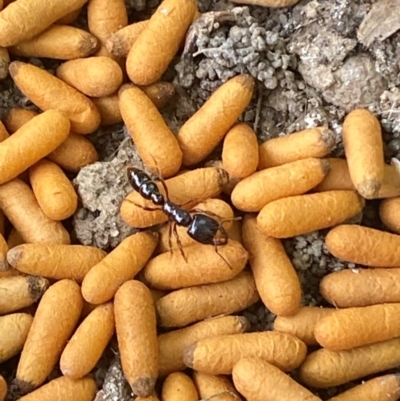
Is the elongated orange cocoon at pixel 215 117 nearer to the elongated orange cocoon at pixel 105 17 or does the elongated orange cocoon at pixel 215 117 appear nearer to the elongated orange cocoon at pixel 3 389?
the elongated orange cocoon at pixel 105 17

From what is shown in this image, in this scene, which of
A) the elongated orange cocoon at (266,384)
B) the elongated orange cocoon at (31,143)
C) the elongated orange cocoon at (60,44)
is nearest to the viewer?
the elongated orange cocoon at (266,384)

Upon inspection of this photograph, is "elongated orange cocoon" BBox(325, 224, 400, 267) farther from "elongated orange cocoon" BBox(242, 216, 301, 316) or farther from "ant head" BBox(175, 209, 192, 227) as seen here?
"ant head" BBox(175, 209, 192, 227)

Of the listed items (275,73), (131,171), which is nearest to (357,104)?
(275,73)

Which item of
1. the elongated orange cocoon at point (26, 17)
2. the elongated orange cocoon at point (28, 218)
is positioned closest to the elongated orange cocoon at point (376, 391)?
the elongated orange cocoon at point (28, 218)

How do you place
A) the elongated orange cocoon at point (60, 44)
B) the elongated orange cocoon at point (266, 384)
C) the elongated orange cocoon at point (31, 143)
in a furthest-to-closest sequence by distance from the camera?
the elongated orange cocoon at point (60, 44) < the elongated orange cocoon at point (31, 143) < the elongated orange cocoon at point (266, 384)

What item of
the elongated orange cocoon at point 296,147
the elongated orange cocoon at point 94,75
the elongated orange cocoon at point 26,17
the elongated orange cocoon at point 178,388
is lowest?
the elongated orange cocoon at point 178,388

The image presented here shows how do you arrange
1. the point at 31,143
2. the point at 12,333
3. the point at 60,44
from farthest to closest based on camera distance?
1. the point at 60,44
2. the point at 31,143
3. the point at 12,333

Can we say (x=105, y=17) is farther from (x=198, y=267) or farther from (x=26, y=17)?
(x=198, y=267)

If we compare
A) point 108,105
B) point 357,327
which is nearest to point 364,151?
point 357,327
